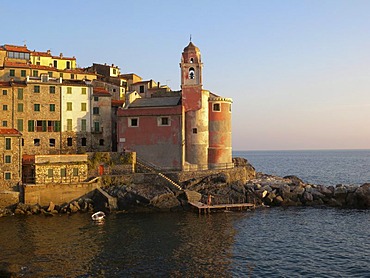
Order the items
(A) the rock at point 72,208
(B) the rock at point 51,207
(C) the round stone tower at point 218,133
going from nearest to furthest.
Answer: (B) the rock at point 51,207
(A) the rock at point 72,208
(C) the round stone tower at point 218,133

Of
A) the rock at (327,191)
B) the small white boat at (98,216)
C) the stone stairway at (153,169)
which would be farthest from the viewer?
the rock at (327,191)

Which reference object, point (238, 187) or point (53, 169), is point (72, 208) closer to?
point (53, 169)

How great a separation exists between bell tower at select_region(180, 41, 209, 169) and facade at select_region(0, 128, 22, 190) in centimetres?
2227

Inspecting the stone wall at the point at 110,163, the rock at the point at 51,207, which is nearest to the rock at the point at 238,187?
the stone wall at the point at 110,163

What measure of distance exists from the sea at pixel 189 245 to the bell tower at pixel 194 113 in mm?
12005

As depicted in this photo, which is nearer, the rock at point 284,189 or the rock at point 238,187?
the rock at point 238,187

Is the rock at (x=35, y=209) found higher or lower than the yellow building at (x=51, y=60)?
lower

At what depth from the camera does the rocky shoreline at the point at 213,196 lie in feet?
153

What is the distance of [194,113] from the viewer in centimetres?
5572

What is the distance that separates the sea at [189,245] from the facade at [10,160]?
5.63 m

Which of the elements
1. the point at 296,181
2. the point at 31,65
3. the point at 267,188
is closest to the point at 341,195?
the point at 267,188

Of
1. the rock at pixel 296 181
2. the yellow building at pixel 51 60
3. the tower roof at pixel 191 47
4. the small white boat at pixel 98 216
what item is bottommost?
the small white boat at pixel 98 216

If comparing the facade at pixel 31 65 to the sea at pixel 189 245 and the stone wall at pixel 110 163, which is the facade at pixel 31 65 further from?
the sea at pixel 189 245

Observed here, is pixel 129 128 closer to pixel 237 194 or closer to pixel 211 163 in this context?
pixel 211 163
